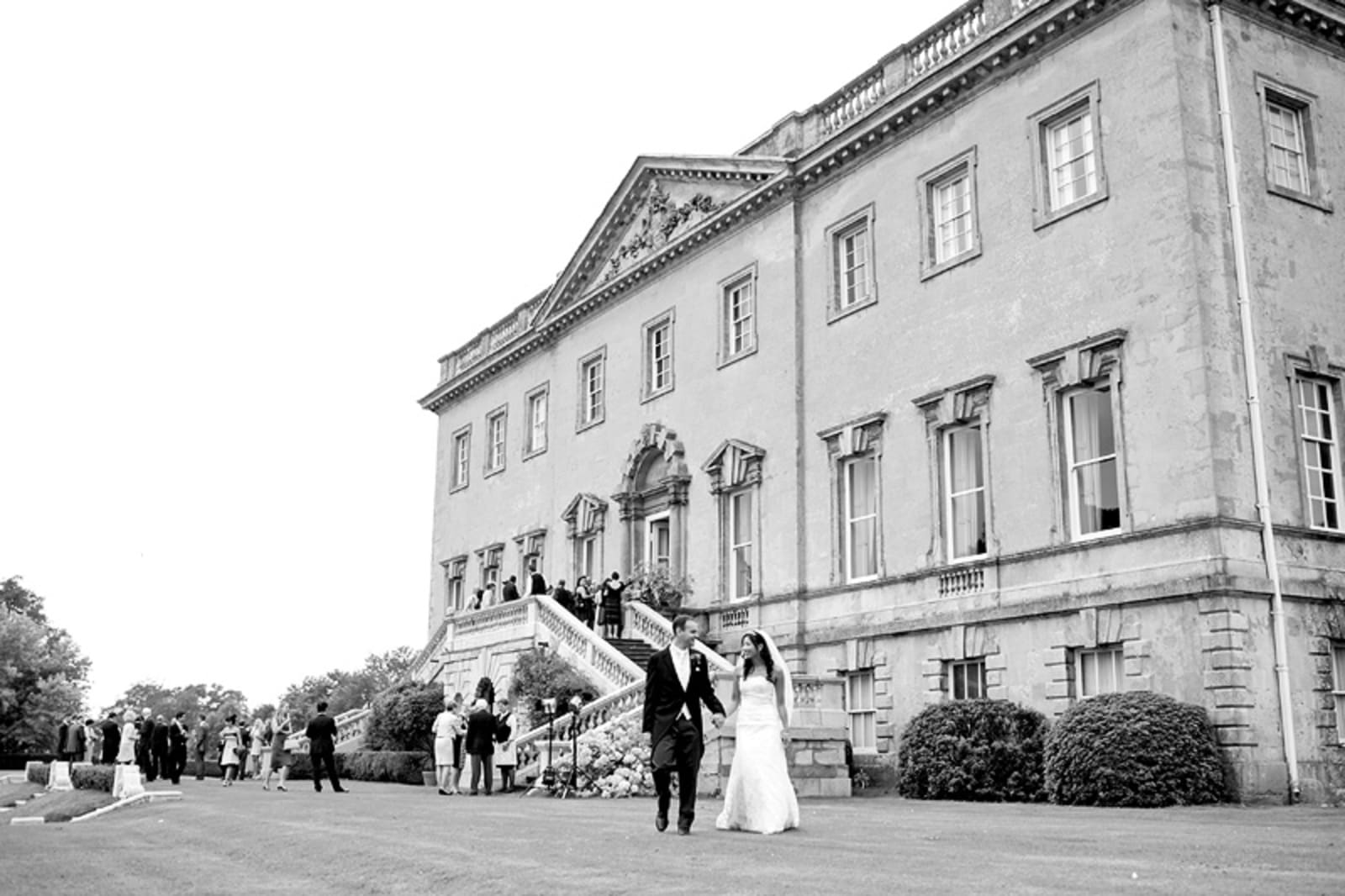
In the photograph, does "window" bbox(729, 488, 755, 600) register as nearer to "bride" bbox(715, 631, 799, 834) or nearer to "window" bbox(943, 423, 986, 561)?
"window" bbox(943, 423, 986, 561)

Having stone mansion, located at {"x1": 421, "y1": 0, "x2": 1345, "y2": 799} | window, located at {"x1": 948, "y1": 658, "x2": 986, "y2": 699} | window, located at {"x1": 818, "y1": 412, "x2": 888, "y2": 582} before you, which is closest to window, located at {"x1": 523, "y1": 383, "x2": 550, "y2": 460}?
stone mansion, located at {"x1": 421, "y1": 0, "x2": 1345, "y2": 799}

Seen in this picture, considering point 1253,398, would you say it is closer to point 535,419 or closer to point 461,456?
point 535,419

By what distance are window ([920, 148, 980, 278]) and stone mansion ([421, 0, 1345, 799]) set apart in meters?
0.06

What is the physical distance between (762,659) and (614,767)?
957cm

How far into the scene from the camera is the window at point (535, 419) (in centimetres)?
4200

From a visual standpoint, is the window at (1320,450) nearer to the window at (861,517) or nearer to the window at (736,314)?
the window at (861,517)

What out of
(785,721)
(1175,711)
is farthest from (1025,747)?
(785,721)

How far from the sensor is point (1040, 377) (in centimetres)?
2359

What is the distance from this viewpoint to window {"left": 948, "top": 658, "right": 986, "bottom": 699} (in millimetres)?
24031

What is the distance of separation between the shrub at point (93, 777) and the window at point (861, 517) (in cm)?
1635

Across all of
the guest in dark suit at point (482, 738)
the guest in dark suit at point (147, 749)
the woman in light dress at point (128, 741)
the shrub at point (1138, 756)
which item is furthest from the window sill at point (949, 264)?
the guest in dark suit at point (147, 749)

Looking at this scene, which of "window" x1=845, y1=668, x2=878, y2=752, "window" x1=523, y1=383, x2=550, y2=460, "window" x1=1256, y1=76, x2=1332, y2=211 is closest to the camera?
"window" x1=1256, y1=76, x2=1332, y2=211

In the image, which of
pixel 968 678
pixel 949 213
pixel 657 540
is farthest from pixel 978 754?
pixel 657 540

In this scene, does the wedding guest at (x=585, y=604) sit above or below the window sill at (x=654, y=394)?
below
